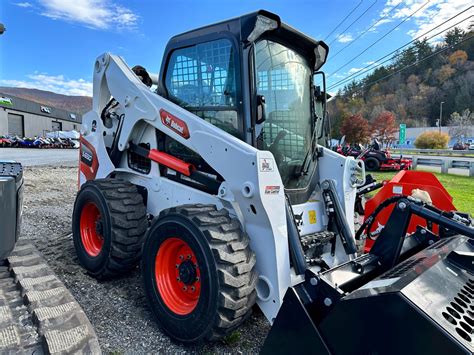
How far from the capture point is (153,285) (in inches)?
117

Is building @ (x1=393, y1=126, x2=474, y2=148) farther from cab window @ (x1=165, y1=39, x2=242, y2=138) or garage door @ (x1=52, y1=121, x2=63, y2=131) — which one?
garage door @ (x1=52, y1=121, x2=63, y2=131)

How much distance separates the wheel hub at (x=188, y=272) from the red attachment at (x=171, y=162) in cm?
94

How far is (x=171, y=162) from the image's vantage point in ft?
11.8

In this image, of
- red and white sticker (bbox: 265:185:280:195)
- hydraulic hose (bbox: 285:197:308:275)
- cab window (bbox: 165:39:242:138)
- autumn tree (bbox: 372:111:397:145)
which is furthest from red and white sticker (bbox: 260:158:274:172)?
autumn tree (bbox: 372:111:397:145)

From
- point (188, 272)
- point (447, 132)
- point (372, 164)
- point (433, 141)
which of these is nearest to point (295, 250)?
point (188, 272)

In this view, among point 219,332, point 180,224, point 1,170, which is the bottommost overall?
point 219,332

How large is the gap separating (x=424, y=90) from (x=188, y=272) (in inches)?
3396

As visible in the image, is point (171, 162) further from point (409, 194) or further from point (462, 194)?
point (462, 194)

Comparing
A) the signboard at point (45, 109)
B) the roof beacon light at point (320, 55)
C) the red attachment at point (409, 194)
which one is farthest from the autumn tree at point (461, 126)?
the signboard at point (45, 109)

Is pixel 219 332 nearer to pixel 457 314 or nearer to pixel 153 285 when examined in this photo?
pixel 153 285

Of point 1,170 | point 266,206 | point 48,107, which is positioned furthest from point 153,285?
point 48,107

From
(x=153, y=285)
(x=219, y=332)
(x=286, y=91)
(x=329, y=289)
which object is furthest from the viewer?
(x=286, y=91)

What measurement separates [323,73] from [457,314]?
296cm

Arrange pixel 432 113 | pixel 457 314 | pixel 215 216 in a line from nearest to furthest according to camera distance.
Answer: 1. pixel 457 314
2. pixel 215 216
3. pixel 432 113
